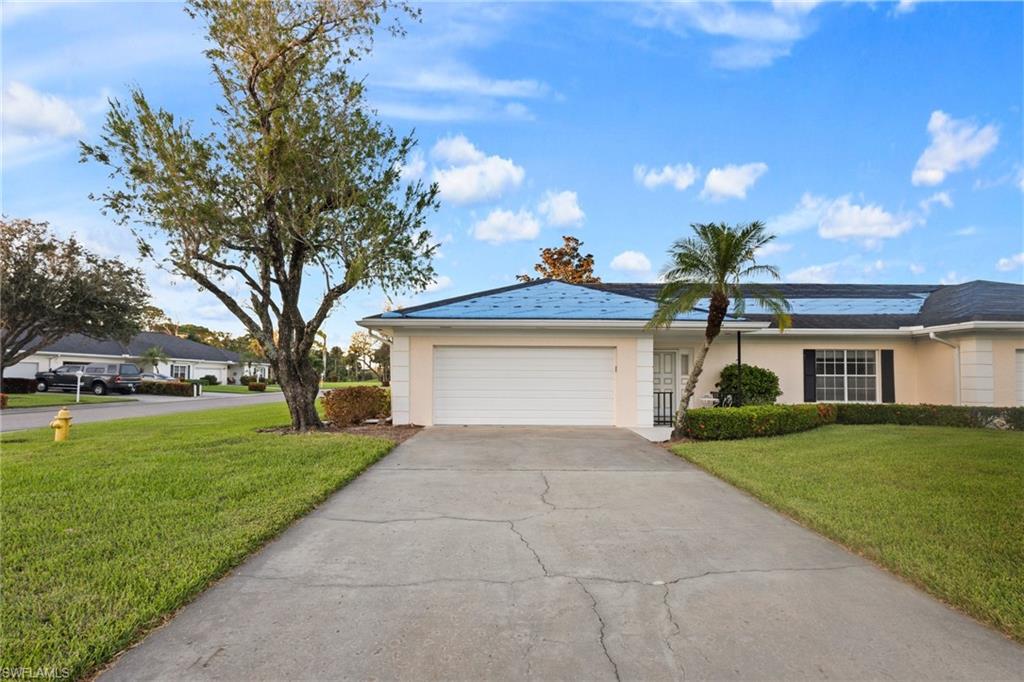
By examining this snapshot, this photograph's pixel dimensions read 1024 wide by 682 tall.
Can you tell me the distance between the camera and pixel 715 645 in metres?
2.96

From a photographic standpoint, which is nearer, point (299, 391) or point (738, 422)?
point (738, 422)

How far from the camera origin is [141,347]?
41.4 meters

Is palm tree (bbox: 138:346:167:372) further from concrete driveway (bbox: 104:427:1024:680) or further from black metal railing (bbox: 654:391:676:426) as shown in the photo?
concrete driveway (bbox: 104:427:1024:680)

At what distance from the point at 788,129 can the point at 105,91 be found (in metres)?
14.5

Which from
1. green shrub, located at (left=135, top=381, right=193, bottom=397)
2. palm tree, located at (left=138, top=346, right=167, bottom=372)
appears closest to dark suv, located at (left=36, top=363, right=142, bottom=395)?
green shrub, located at (left=135, top=381, right=193, bottom=397)

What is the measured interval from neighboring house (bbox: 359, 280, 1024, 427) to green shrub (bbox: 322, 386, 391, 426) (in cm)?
124

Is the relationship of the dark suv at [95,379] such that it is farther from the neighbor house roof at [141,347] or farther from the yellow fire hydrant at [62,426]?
the yellow fire hydrant at [62,426]

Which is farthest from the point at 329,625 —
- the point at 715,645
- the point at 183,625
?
the point at 715,645

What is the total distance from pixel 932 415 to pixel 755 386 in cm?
400

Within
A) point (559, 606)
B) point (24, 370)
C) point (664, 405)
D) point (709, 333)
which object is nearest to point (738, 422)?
point (709, 333)

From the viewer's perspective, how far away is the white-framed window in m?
14.4

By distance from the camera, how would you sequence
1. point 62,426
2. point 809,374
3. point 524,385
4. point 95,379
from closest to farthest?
1. point 62,426
2. point 524,385
3. point 809,374
4. point 95,379

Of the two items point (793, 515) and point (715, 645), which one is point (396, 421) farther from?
point (715, 645)

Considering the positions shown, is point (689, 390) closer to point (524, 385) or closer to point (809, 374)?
point (524, 385)
